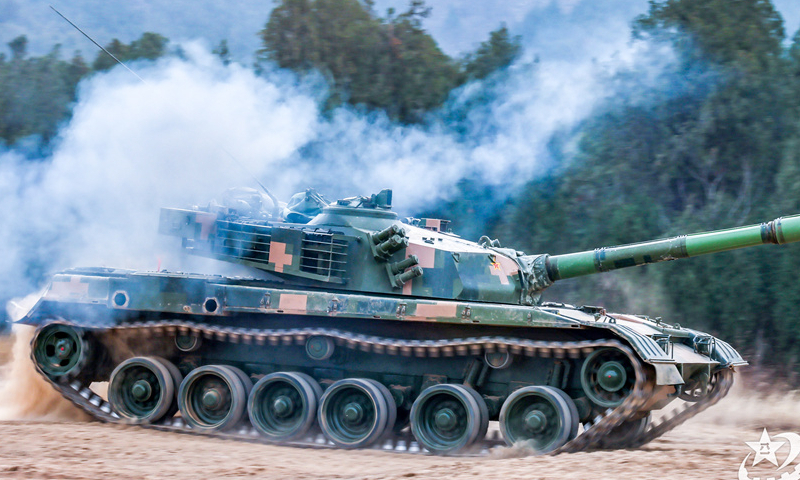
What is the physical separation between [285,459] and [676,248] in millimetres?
5544

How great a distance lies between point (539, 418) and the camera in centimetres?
1060

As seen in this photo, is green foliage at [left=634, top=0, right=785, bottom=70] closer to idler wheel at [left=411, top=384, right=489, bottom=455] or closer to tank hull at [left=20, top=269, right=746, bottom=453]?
tank hull at [left=20, top=269, right=746, bottom=453]

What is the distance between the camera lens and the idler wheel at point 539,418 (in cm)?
1045

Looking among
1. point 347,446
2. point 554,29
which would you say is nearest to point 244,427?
point 347,446

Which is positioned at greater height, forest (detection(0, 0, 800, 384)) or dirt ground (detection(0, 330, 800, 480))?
forest (detection(0, 0, 800, 384))

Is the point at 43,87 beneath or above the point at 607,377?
above

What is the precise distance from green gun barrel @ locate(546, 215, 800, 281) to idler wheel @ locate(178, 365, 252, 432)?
457cm

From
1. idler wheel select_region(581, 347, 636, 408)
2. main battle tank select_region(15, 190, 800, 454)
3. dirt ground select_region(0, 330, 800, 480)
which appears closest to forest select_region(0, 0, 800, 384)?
dirt ground select_region(0, 330, 800, 480)

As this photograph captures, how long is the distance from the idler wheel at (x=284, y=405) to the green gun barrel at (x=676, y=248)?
3.74 meters

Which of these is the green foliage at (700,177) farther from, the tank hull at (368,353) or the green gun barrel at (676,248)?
the green gun barrel at (676,248)

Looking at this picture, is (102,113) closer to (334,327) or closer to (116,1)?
(334,327)

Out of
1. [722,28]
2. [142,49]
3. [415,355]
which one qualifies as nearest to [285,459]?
[415,355]

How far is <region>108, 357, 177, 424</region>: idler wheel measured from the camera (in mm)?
12344

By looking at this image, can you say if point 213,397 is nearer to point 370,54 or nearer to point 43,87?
point 370,54
